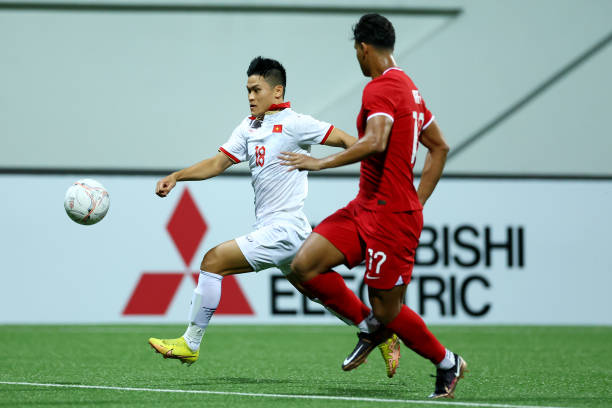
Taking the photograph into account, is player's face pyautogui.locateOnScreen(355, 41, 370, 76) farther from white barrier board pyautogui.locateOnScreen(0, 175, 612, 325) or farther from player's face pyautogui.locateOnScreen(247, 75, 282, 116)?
white barrier board pyautogui.locateOnScreen(0, 175, 612, 325)

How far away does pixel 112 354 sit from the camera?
24.6 ft

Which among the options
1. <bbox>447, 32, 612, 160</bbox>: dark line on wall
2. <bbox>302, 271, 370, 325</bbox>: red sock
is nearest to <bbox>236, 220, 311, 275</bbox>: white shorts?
<bbox>302, 271, 370, 325</bbox>: red sock

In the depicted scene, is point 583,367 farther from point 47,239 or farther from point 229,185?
point 47,239

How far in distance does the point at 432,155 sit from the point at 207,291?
1583 millimetres

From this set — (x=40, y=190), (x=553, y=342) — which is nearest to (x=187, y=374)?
(x=553, y=342)

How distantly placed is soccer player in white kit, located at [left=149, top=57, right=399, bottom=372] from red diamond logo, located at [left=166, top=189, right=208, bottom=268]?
427 centimetres

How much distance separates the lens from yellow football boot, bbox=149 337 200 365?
5.60 meters

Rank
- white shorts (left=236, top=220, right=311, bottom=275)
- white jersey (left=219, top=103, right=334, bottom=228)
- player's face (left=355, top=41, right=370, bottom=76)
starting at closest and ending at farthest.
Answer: player's face (left=355, top=41, right=370, bottom=76), white shorts (left=236, top=220, right=311, bottom=275), white jersey (left=219, top=103, right=334, bottom=228)

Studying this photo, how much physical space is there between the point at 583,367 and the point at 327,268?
2.58 m

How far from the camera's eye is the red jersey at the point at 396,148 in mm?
4832

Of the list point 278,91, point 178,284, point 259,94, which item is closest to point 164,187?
point 259,94

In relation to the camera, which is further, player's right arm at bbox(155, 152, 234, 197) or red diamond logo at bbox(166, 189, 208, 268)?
red diamond logo at bbox(166, 189, 208, 268)

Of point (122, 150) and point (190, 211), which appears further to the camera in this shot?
point (122, 150)

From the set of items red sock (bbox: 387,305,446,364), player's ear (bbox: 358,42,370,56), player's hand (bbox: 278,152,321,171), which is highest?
player's ear (bbox: 358,42,370,56)
